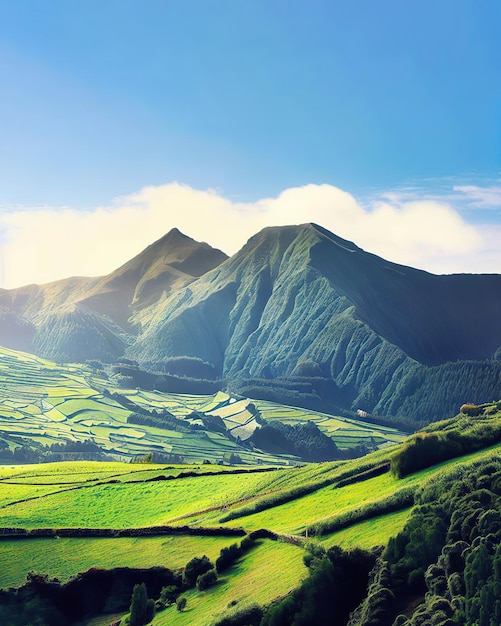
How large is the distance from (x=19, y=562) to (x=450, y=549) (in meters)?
42.6

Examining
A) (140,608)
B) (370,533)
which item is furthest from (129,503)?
(370,533)

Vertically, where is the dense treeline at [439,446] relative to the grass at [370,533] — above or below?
above

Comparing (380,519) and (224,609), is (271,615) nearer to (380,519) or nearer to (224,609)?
(224,609)

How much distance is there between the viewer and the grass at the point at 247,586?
57.8 metres

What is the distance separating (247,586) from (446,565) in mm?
16297

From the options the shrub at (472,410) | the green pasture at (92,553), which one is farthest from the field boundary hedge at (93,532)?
the shrub at (472,410)

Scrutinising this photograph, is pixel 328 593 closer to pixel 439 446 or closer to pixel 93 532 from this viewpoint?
pixel 439 446

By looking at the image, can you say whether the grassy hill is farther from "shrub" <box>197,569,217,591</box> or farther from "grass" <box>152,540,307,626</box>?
"shrub" <box>197,569,217,591</box>

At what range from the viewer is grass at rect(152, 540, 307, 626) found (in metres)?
57.8

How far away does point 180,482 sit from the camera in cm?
11819

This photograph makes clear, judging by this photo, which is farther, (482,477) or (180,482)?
(180,482)

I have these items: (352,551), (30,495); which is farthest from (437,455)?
(30,495)

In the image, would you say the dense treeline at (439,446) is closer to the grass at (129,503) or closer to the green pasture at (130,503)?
the green pasture at (130,503)

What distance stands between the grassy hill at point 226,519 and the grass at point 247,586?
0.14m
